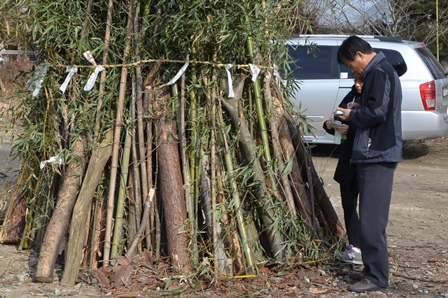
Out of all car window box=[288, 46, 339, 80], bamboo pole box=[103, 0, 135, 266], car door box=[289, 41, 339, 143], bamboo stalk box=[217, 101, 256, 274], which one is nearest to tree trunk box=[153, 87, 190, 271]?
bamboo pole box=[103, 0, 135, 266]

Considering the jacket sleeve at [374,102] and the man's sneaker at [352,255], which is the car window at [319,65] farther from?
the jacket sleeve at [374,102]

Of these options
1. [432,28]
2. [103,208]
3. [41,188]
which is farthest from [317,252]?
[432,28]

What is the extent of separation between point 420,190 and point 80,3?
5.55 meters

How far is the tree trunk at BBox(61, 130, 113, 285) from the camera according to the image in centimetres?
577

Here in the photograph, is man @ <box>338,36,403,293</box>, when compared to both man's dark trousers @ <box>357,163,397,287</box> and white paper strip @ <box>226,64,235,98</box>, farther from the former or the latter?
white paper strip @ <box>226,64,235,98</box>

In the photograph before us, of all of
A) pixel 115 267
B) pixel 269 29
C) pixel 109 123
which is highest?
pixel 269 29

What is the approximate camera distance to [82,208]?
588cm

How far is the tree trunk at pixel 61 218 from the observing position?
227 inches

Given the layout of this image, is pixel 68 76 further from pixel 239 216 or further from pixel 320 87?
pixel 320 87

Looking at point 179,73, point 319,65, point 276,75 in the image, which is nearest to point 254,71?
point 276,75

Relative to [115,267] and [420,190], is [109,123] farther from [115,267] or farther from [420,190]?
[420,190]

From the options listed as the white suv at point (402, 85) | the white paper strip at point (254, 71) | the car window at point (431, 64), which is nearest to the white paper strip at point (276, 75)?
the white paper strip at point (254, 71)

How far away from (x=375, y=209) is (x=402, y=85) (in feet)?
22.4

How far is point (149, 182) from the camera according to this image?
19.9 feet
